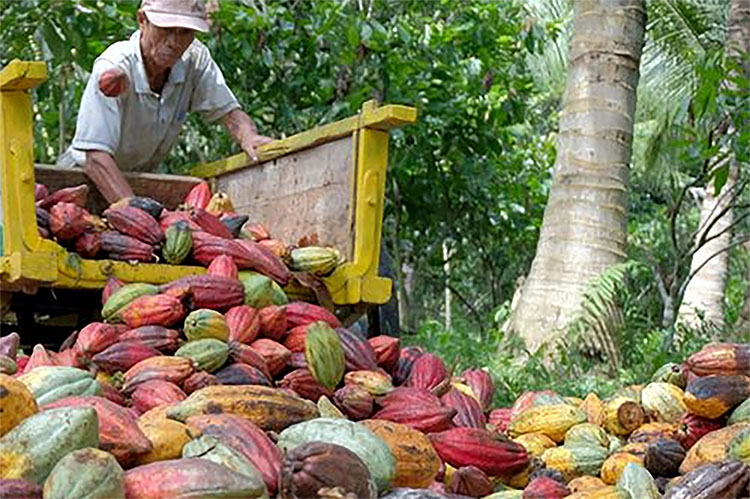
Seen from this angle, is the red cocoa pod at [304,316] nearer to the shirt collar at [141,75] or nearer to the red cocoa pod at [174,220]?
the red cocoa pod at [174,220]

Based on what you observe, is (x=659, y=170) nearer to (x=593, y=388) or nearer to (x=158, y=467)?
(x=593, y=388)

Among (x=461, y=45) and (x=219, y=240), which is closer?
(x=219, y=240)

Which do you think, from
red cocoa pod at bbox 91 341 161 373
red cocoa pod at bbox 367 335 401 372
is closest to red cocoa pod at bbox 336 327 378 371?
red cocoa pod at bbox 367 335 401 372

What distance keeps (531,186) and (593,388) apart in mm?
6405

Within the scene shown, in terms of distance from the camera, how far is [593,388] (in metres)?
4.96

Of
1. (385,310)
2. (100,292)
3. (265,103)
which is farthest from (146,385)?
(265,103)

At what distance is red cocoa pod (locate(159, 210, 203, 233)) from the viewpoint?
3.68 meters

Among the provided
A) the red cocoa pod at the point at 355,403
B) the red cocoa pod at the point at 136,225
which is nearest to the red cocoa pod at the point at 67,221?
the red cocoa pod at the point at 136,225

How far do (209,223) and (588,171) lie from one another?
106 inches

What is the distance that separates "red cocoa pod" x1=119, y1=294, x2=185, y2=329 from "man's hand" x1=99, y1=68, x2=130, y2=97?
1.45 m

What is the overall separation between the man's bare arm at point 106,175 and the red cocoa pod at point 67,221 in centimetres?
67

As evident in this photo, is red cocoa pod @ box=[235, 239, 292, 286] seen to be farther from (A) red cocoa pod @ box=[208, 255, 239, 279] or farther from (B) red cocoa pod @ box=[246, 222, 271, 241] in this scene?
(B) red cocoa pod @ box=[246, 222, 271, 241]

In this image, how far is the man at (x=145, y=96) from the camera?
4312 mm

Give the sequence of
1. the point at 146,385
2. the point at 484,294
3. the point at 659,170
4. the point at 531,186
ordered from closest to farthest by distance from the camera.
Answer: the point at 146,385 < the point at 531,186 < the point at 659,170 < the point at 484,294
